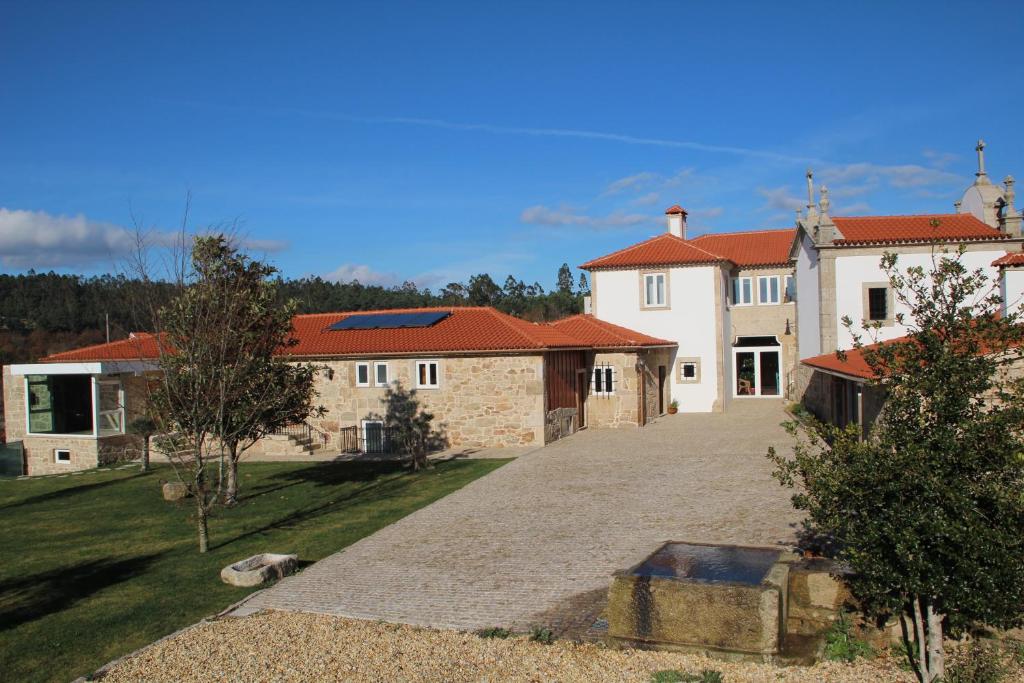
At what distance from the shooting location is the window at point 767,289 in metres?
35.0

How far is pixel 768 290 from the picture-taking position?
35.0m

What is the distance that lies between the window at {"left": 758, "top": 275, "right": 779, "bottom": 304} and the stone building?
9.20 metres

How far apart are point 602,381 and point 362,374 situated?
8.04m

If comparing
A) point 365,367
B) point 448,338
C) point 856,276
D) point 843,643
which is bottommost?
point 843,643

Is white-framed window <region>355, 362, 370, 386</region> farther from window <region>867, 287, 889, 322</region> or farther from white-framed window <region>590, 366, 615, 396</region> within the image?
window <region>867, 287, 889, 322</region>

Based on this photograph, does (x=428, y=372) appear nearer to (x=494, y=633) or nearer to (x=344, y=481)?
(x=344, y=481)

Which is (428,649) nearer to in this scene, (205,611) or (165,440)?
(205,611)

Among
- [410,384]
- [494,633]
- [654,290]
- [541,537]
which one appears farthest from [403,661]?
[654,290]

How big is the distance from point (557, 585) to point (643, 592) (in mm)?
2363

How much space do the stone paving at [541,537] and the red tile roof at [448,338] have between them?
14.8ft

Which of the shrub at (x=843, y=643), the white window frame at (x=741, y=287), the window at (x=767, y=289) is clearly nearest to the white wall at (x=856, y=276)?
the window at (x=767, y=289)

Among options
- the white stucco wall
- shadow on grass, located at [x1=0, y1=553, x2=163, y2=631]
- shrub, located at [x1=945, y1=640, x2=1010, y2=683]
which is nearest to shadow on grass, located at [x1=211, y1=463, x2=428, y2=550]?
shadow on grass, located at [x1=0, y1=553, x2=163, y2=631]

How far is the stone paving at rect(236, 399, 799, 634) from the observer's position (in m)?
9.24

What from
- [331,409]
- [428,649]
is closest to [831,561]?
[428,649]
